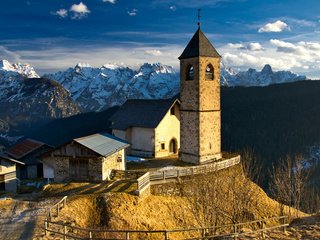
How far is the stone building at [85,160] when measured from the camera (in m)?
32.8

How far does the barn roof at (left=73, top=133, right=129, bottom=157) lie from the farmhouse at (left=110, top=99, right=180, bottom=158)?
7.76 m

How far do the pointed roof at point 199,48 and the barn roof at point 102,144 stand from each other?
1307cm

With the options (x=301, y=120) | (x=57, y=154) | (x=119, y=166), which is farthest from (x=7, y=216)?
(x=301, y=120)

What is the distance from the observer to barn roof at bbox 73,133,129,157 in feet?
109

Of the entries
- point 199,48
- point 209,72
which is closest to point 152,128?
point 209,72

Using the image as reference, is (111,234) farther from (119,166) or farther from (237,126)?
(237,126)

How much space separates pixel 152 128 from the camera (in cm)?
4525

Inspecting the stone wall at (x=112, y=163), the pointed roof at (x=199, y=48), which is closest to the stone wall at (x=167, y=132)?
the stone wall at (x=112, y=163)

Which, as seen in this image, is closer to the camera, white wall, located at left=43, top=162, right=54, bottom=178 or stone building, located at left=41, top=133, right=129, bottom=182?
stone building, located at left=41, top=133, right=129, bottom=182

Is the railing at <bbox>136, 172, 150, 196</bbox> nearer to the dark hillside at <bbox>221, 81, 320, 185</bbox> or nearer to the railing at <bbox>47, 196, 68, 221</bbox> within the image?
the railing at <bbox>47, 196, 68, 221</bbox>

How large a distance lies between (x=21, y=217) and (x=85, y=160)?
9715mm

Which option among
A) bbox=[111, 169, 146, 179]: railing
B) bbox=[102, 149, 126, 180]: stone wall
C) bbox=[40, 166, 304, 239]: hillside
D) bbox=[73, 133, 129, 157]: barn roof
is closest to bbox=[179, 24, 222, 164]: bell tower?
bbox=[40, 166, 304, 239]: hillside

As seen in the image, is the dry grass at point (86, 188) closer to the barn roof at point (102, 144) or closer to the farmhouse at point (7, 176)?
the barn roof at point (102, 144)

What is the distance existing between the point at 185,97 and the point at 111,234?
21.8 meters
